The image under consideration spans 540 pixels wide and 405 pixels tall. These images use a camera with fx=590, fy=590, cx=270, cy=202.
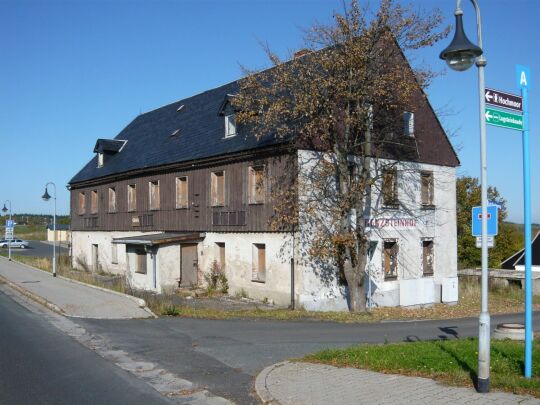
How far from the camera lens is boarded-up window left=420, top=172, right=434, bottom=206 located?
2611cm

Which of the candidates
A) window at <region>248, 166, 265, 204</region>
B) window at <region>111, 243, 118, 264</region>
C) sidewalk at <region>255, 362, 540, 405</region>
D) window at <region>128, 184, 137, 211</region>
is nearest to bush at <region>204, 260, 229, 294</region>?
window at <region>248, 166, 265, 204</region>

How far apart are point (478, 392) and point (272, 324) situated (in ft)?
30.1

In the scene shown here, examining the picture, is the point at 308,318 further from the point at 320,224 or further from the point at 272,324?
the point at 320,224

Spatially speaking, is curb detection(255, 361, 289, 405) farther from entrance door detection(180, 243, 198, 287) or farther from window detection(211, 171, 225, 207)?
entrance door detection(180, 243, 198, 287)

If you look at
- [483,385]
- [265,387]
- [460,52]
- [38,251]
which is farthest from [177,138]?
[38,251]

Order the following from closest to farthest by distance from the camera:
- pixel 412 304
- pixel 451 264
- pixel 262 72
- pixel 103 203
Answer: pixel 262 72 → pixel 412 304 → pixel 451 264 → pixel 103 203

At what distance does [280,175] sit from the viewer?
68.6 ft

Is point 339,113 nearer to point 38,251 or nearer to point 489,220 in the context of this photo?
point 489,220

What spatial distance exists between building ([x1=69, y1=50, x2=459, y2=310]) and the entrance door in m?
0.04

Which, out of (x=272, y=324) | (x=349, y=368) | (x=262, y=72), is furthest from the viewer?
(x=262, y=72)

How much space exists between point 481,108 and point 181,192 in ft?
67.1

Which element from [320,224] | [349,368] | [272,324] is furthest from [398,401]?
[320,224]

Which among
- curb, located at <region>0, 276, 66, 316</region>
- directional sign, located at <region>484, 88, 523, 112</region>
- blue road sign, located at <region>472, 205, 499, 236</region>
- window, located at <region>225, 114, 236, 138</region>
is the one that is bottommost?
curb, located at <region>0, 276, 66, 316</region>

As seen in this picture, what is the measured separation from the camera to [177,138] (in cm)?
2906
